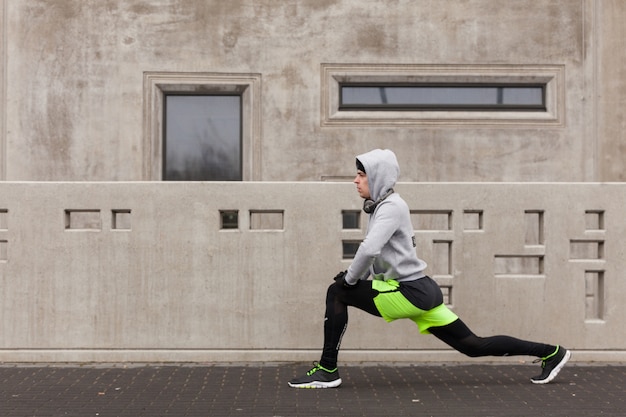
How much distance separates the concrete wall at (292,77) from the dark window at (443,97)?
0.28 meters

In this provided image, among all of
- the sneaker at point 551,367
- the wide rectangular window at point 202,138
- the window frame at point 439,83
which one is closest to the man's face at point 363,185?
the sneaker at point 551,367

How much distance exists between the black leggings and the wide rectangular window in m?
6.18

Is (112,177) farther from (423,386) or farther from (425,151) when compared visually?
(423,386)

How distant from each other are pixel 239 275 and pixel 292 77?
16.1 ft

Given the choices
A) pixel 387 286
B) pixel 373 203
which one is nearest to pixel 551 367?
pixel 387 286

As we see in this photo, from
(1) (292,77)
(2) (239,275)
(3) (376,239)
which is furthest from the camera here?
(1) (292,77)

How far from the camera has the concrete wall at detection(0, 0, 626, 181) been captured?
12344mm

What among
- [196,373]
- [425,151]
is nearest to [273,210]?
[196,373]

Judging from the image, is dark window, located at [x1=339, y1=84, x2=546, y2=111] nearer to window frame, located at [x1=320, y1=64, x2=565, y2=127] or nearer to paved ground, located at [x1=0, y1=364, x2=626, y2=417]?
window frame, located at [x1=320, y1=64, x2=565, y2=127]

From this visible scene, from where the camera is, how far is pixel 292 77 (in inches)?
488

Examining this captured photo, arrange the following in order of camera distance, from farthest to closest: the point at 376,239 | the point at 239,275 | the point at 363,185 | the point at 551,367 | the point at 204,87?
the point at 204,87 < the point at 239,275 < the point at 551,367 < the point at 363,185 < the point at 376,239

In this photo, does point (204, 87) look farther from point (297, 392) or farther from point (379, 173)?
point (297, 392)

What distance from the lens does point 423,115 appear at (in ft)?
40.8

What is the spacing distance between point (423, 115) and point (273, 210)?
15.8ft
